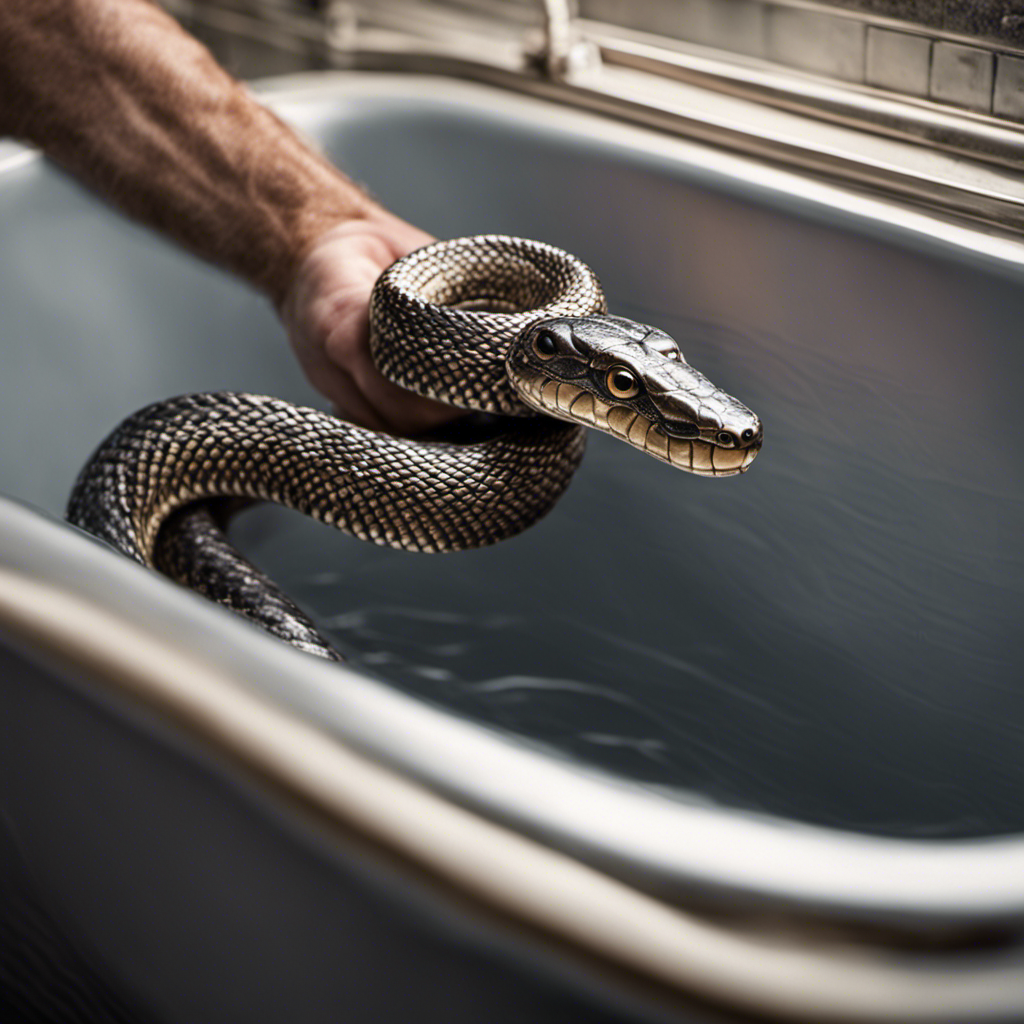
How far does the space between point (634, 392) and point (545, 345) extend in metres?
0.08

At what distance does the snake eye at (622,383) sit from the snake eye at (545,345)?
5cm

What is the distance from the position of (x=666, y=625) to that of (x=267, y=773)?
77 centimetres

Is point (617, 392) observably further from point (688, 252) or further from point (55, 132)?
point (55, 132)

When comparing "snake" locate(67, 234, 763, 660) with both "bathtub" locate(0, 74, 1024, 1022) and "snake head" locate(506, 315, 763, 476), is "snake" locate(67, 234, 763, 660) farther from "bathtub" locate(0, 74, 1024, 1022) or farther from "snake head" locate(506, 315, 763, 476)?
"bathtub" locate(0, 74, 1024, 1022)

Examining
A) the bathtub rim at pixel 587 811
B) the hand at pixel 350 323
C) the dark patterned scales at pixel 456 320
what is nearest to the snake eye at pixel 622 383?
the dark patterned scales at pixel 456 320

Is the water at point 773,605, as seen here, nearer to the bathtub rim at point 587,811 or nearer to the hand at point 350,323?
the hand at point 350,323

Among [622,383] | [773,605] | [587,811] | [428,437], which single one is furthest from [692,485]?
[587,811]

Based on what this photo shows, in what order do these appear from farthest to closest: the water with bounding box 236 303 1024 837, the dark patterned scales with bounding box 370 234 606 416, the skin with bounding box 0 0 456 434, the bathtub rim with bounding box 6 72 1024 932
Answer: the skin with bounding box 0 0 456 434
the water with bounding box 236 303 1024 837
the dark patterned scales with bounding box 370 234 606 416
the bathtub rim with bounding box 6 72 1024 932

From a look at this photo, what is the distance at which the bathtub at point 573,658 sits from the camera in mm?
419

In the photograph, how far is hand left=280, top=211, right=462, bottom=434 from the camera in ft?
3.34

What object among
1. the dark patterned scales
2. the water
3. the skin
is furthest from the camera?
the skin

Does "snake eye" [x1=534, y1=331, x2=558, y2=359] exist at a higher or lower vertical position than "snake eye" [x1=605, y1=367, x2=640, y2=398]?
higher

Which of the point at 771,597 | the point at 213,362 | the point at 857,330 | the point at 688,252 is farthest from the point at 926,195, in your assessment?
the point at 213,362

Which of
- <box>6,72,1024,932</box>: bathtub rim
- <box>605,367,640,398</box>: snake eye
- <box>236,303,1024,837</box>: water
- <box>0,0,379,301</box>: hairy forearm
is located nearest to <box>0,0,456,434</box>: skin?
<box>0,0,379,301</box>: hairy forearm
